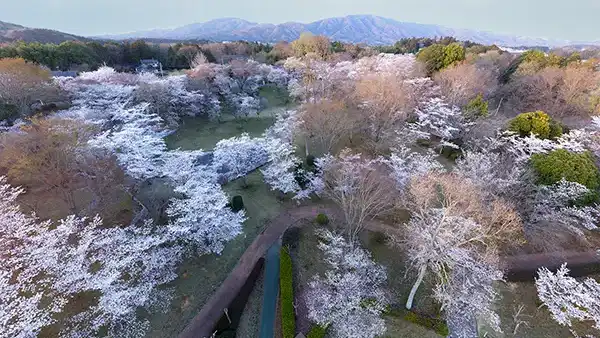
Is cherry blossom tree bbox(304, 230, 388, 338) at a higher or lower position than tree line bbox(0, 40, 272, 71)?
lower

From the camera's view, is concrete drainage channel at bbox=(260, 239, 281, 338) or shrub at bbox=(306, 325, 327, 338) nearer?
shrub at bbox=(306, 325, 327, 338)

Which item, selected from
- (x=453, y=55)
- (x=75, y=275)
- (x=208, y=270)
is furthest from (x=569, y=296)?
(x=453, y=55)

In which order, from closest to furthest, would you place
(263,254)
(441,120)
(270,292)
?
(270,292) < (263,254) < (441,120)

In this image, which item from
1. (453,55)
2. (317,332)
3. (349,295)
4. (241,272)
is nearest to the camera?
(317,332)

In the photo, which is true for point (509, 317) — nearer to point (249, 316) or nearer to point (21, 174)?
point (249, 316)

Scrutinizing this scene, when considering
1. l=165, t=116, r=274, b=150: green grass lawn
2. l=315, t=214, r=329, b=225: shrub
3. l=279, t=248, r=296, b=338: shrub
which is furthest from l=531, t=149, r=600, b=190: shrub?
l=165, t=116, r=274, b=150: green grass lawn

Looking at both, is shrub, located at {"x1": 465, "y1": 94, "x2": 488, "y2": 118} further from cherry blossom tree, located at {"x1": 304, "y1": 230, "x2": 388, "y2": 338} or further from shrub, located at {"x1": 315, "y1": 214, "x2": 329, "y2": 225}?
cherry blossom tree, located at {"x1": 304, "y1": 230, "x2": 388, "y2": 338}

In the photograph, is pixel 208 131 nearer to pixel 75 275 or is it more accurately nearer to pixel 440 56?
pixel 75 275
